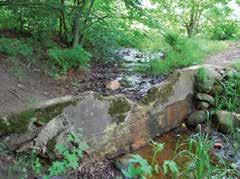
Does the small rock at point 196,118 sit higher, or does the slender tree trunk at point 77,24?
the slender tree trunk at point 77,24

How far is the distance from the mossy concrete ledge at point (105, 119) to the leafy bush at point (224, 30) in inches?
125

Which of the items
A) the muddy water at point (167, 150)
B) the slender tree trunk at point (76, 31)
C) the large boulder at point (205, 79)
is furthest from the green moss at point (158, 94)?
the slender tree trunk at point (76, 31)

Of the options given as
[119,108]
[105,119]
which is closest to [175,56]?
[119,108]

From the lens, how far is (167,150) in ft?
14.2

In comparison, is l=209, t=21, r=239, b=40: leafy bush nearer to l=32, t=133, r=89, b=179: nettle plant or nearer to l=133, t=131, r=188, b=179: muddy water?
l=133, t=131, r=188, b=179: muddy water

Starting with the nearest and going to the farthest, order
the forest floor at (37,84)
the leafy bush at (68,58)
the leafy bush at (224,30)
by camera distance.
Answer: the forest floor at (37,84), the leafy bush at (68,58), the leafy bush at (224,30)

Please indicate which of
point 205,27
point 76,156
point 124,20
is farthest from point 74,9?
point 205,27

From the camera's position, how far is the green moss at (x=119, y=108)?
3.95m

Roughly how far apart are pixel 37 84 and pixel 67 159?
123 cm

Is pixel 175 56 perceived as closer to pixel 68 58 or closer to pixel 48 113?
pixel 68 58

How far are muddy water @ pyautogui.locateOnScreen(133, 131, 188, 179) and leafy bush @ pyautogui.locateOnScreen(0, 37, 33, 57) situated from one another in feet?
5.82

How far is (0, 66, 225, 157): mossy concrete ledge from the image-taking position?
3.33 metres

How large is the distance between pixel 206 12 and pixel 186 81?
3.11m

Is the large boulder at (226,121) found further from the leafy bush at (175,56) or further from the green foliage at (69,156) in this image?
the green foliage at (69,156)
